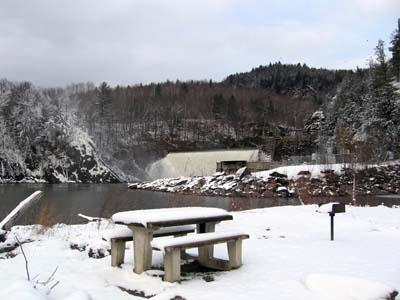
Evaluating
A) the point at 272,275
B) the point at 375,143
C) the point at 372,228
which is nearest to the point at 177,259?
the point at 272,275

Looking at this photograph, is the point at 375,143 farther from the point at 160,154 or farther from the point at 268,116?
the point at 268,116

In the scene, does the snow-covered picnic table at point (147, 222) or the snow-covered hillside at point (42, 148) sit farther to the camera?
the snow-covered hillside at point (42, 148)

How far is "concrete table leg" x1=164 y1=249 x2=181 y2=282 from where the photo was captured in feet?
17.6

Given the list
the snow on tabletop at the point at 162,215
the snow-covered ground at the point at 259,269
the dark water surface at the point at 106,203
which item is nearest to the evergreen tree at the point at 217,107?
the dark water surface at the point at 106,203

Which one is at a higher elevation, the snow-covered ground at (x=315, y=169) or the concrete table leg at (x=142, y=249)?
the concrete table leg at (x=142, y=249)

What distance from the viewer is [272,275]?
223 inches

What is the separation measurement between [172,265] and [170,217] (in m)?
0.66

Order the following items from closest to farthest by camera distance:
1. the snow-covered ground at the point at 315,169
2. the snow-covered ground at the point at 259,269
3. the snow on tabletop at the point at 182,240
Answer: the snow-covered ground at the point at 259,269 → the snow on tabletop at the point at 182,240 → the snow-covered ground at the point at 315,169

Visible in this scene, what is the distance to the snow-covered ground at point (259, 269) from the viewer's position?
484 centimetres

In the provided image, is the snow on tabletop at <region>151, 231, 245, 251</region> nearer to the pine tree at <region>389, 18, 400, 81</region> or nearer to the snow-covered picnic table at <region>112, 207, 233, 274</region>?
the snow-covered picnic table at <region>112, 207, 233, 274</region>

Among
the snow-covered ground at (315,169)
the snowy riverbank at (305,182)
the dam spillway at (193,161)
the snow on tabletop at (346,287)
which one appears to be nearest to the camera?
the snow on tabletop at (346,287)

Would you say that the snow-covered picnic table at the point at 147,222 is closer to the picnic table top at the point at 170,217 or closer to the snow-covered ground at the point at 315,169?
the picnic table top at the point at 170,217

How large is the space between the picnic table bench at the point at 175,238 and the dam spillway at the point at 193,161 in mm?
58268

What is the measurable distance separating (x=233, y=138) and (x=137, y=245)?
3460 inches
